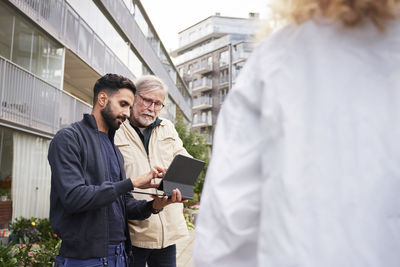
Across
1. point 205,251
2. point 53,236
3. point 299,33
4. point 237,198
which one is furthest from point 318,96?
point 53,236

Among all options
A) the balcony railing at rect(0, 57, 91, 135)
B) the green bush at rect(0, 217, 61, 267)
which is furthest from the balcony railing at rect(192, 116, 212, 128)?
the green bush at rect(0, 217, 61, 267)

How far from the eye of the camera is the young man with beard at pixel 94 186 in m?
2.09

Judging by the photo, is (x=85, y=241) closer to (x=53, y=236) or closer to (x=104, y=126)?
(x=104, y=126)

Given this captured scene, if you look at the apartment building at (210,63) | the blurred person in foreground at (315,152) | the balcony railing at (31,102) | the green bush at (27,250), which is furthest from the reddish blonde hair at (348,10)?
the apartment building at (210,63)

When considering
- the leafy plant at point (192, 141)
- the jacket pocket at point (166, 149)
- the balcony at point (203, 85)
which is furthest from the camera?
the balcony at point (203, 85)

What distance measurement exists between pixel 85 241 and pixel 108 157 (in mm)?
521

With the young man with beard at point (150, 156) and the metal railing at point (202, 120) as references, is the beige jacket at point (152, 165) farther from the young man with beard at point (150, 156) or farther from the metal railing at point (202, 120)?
the metal railing at point (202, 120)

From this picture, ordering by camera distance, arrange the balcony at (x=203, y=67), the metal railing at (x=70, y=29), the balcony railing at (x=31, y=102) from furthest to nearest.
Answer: the balcony at (x=203, y=67), the metal railing at (x=70, y=29), the balcony railing at (x=31, y=102)

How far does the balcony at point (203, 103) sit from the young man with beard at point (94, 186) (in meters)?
51.3

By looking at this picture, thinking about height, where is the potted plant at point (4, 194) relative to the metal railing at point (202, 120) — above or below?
below

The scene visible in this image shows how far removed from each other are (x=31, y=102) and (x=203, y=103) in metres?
43.0

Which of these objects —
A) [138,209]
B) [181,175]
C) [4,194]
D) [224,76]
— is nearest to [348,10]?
[181,175]

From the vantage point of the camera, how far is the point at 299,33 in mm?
1184

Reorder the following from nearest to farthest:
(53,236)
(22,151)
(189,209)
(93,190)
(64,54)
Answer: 1. (93,190)
2. (53,236)
3. (22,151)
4. (64,54)
5. (189,209)
